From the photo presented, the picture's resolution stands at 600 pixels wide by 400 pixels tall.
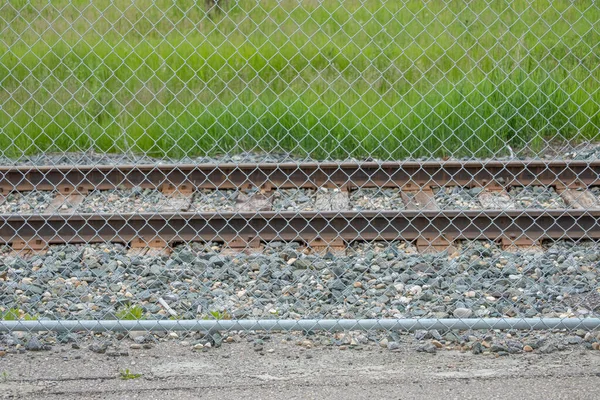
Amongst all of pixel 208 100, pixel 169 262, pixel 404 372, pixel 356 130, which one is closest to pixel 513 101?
pixel 356 130

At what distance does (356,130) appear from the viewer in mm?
8812

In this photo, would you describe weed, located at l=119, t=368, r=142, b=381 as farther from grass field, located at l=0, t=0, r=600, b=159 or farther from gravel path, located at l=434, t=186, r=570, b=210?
gravel path, located at l=434, t=186, r=570, b=210

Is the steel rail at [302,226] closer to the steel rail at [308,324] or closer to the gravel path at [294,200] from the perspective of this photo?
the gravel path at [294,200]

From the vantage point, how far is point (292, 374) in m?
4.55

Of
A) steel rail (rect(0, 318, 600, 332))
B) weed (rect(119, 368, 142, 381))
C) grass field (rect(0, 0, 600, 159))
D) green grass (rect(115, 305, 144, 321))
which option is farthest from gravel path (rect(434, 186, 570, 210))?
weed (rect(119, 368, 142, 381))

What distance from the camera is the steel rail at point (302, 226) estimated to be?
6.59 metres

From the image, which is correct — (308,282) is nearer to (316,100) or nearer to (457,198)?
(457,198)

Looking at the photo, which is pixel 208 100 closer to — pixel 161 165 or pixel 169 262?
pixel 161 165

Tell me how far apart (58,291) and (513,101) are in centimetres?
520

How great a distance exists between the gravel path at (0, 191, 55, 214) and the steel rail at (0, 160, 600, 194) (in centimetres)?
7

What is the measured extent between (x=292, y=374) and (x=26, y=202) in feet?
12.7

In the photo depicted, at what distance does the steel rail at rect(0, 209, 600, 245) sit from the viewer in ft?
21.6

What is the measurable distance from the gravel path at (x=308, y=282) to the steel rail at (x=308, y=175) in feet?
4.16

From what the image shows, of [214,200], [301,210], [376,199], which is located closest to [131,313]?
[301,210]
